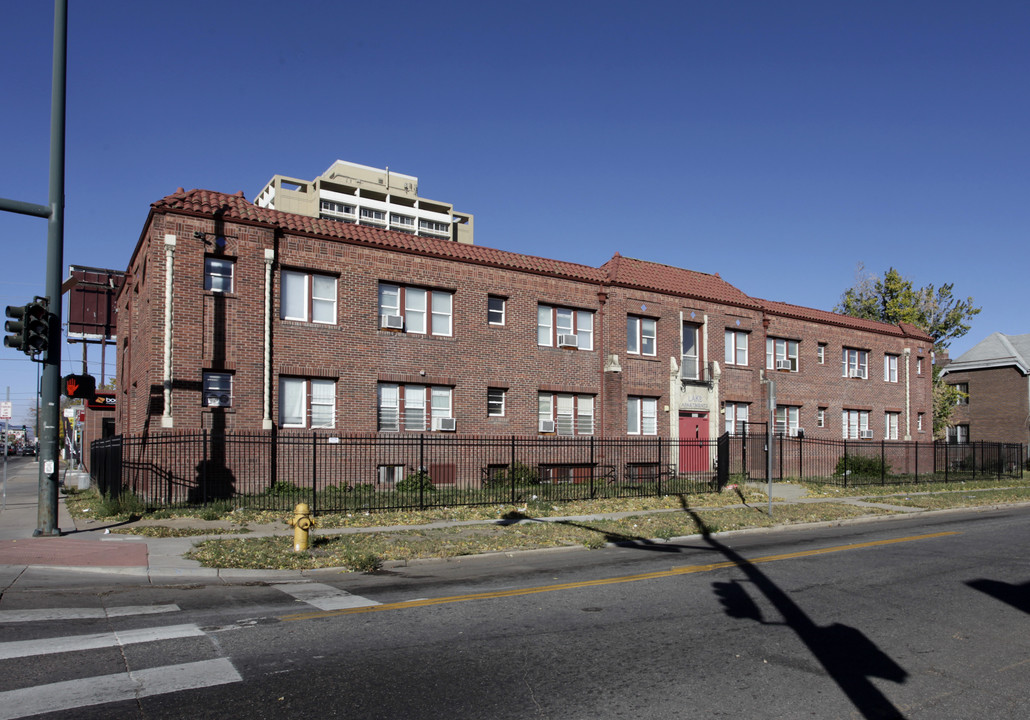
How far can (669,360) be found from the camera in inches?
1167

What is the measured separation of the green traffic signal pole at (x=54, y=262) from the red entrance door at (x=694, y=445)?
19549mm

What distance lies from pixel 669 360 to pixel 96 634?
24.7m

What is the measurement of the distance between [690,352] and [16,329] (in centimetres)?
2366

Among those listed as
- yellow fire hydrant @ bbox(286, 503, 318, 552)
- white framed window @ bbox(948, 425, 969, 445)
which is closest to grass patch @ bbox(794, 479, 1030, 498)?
yellow fire hydrant @ bbox(286, 503, 318, 552)

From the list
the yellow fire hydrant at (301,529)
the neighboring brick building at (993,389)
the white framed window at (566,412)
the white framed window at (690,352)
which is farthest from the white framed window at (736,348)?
the neighboring brick building at (993,389)

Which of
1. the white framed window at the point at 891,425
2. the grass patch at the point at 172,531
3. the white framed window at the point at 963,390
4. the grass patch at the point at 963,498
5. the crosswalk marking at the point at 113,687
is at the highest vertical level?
the white framed window at the point at 963,390

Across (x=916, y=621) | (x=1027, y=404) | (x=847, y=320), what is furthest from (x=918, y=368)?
(x=916, y=621)

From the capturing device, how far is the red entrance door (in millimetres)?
28511

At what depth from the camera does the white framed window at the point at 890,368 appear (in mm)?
39969

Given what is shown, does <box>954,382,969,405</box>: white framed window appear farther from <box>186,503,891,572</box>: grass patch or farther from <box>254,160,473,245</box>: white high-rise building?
<box>254,160,473,245</box>: white high-rise building

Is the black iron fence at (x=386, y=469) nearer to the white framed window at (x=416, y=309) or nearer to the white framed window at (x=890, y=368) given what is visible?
the white framed window at (x=416, y=309)

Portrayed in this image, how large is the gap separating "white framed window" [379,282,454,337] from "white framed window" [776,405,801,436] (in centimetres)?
1730

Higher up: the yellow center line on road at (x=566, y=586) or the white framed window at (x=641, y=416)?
the white framed window at (x=641, y=416)

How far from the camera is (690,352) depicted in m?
30.8
